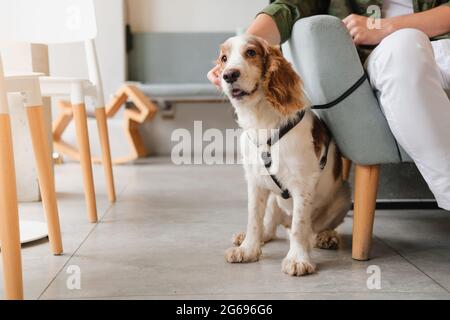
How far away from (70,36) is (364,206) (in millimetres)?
1711

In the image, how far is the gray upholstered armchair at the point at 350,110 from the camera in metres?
1.72

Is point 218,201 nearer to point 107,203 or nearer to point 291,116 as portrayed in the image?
point 107,203

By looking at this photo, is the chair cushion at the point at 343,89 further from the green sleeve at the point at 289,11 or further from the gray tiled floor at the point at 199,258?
the gray tiled floor at the point at 199,258

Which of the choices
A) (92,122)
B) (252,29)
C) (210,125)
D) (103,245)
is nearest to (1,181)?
(103,245)

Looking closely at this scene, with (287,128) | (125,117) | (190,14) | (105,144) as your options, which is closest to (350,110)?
(287,128)

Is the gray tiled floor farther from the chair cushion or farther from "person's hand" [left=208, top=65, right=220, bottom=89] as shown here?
"person's hand" [left=208, top=65, right=220, bottom=89]

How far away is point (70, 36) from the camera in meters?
2.71

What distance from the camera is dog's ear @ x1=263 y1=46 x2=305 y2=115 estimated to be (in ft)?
5.62

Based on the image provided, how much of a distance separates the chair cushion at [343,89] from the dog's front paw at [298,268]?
0.41 meters

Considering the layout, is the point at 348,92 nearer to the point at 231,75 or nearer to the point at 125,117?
the point at 231,75

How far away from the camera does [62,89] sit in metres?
2.40

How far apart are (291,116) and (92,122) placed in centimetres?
368

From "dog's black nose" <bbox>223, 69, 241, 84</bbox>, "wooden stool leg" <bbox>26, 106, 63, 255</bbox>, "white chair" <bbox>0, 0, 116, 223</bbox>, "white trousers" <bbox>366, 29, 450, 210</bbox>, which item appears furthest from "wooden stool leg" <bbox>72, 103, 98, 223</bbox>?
"white trousers" <bbox>366, 29, 450, 210</bbox>

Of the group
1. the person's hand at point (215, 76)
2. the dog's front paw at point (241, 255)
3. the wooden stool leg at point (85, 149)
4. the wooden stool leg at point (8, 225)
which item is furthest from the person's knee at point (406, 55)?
the wooden stool leg at point (85, 149)
